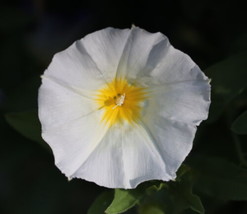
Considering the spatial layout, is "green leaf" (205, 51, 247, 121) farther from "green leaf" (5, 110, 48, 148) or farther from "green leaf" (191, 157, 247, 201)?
"green leaf" (5, 110, 48, 148)

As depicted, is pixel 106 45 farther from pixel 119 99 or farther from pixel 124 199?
pixel 124 199

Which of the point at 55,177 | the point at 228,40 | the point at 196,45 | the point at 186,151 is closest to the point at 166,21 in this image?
the point at 196,45

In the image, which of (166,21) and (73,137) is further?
(166,21)

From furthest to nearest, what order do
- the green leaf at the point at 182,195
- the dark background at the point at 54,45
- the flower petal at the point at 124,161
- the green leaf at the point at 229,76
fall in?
the dark background at the point at 54,45 → the green leaf at the point at 229,76 → the green leaf at the point at 182,195 → the flower petal at the point at 124,161

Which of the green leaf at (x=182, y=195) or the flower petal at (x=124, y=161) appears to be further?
the green leaf at (x=182, y=195)

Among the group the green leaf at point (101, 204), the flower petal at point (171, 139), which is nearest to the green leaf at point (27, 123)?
the green leaf at point (101, 204)

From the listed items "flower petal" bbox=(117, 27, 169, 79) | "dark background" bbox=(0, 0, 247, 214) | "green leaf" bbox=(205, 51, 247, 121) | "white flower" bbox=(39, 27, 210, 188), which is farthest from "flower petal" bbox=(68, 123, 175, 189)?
"dark background" bbox=(0, 0, 247, 214)

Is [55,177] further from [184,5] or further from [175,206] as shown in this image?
[184,5]

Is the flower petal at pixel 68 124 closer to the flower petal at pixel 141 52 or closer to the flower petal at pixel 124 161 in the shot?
the flower petal at pixel 124 161
